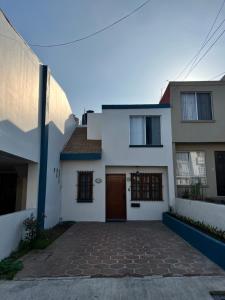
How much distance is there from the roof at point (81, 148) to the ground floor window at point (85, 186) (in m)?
0.92

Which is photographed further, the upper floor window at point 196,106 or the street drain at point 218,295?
the upper floor window at point 196,106

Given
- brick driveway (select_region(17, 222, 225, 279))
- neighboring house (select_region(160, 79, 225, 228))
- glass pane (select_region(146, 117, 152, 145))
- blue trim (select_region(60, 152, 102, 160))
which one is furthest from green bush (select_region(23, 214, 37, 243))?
neighboring house (select_region(160, 79, 225, 228))

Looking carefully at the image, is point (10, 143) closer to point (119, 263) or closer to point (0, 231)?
point (0, 231)

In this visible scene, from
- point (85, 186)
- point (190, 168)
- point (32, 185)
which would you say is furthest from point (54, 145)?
point (190, 168)

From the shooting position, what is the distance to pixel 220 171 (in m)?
10.9

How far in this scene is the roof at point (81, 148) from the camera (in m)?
10.9

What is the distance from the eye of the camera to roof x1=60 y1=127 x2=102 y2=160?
10.9m

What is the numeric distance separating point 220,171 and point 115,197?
5.49 meters

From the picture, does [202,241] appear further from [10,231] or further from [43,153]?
[43,153]

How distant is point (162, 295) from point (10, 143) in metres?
5.00

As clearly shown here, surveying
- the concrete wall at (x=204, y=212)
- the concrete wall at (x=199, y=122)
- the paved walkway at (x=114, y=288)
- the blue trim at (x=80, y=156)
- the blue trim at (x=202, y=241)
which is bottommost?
the paved walkway at (x=114, y=288)

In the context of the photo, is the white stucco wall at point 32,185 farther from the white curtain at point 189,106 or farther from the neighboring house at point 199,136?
the white curtain at point 189,106

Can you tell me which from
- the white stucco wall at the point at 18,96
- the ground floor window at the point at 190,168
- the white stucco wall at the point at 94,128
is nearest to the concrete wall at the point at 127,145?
the ground floor window at the point at 190,168

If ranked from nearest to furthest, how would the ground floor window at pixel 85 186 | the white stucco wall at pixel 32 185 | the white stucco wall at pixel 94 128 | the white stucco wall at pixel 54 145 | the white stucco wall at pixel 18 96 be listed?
the white stucco wall at pixel 18 96
the white stucco wall at pixel 32 185
the white stucco wall at pixel 54 145
the ground floor window at pixel 85 186
the white stucco wall at pixel 94 128
